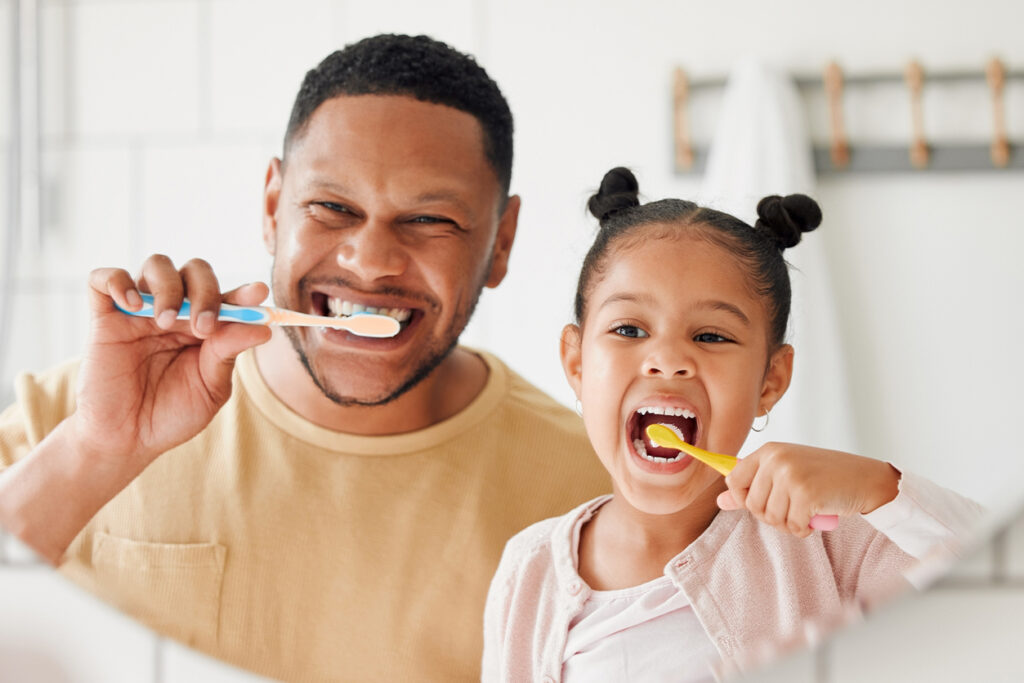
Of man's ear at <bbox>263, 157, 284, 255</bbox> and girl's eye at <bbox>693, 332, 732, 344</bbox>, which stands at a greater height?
man's ear at <bbox>263, 157, 284, 255</bbox>

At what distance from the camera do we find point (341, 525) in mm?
539

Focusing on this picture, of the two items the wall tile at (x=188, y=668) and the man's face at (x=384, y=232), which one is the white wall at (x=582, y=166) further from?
the wall tile at (x=188, y=668)

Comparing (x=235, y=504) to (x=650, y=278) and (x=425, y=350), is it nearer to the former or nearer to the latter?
(x=425, y=350)

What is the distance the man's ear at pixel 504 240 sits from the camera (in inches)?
20.0

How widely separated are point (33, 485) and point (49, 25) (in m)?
0.29

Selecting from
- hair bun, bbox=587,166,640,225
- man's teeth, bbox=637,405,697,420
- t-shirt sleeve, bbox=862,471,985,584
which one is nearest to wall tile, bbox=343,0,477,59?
hair bun, bbox=587,166,640,225

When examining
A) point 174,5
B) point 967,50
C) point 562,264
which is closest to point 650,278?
point 562,264

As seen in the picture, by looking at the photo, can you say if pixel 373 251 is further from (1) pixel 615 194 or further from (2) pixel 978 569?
(2) pixel 978 569

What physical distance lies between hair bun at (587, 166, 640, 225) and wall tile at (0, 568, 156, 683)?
421 millimetres

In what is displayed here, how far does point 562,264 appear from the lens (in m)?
0.50

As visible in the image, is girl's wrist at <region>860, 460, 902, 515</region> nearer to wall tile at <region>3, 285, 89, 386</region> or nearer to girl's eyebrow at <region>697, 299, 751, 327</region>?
girl's eyebrow at <region>697, 299, 751, 327</region>

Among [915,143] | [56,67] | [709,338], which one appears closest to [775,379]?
[709,338]

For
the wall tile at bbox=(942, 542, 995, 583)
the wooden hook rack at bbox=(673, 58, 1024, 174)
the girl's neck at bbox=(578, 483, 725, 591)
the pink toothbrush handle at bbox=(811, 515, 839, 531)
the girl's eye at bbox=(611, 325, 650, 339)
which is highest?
the wooden hook rack at bbox=(673, 58, 1024, 174)

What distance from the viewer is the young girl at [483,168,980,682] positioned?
47cm
